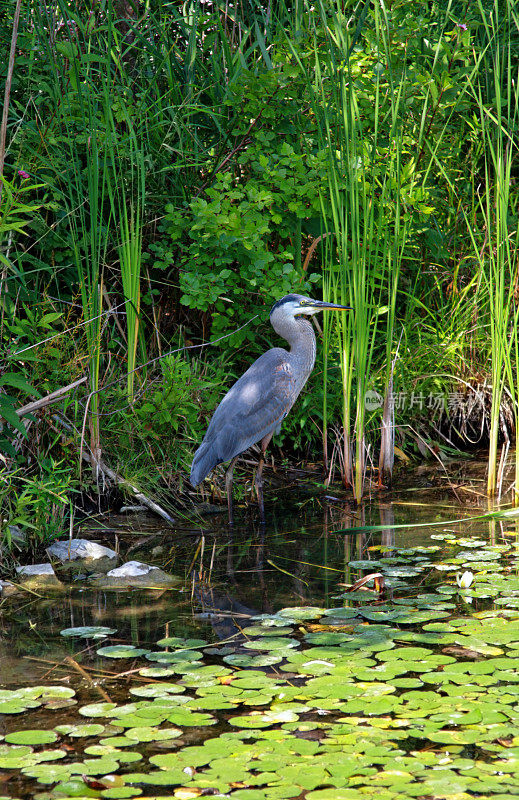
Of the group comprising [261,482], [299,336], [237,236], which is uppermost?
[237,236]

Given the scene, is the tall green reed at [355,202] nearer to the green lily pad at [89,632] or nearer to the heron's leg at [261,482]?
the heron's leg at [261,482]

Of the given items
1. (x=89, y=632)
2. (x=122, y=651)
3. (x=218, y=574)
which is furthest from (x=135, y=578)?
(x=122, y=651)

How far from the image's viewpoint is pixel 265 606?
2988 mm

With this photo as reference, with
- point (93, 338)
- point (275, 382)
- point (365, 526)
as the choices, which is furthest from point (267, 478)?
point (93, 338)

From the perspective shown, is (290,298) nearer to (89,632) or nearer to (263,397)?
(263,397)

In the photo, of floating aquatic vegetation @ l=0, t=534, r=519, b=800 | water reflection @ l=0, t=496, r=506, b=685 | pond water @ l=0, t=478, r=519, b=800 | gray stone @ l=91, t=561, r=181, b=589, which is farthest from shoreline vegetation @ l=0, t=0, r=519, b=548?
floating aquatic vegetation @ l=0, t=534, r=519, b=800

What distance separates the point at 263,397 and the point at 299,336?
0.40 meters

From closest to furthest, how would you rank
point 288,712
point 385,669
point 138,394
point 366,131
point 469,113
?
point 288,712, point 385,669, point 138,394, point 366,131, point 469,113

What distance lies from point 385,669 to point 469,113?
3709mm

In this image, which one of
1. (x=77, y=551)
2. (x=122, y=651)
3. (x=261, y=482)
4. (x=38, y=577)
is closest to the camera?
(x=122, y=651)

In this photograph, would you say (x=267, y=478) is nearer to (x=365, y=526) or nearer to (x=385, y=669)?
(x=365, y=526)

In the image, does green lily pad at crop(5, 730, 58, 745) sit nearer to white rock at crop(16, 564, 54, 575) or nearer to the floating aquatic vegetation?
the floating aquatic vegetation

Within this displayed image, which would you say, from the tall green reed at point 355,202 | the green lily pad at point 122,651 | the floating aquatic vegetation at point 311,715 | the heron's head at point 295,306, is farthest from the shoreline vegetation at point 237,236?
the floating aquatic vegetation at point 311,715

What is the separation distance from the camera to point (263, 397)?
13.5 ft
